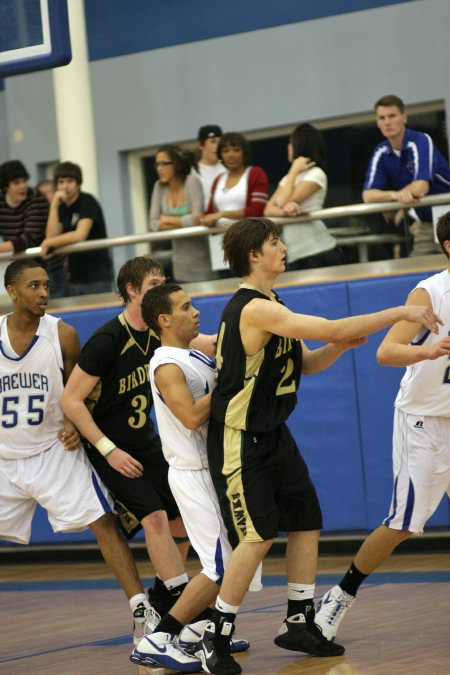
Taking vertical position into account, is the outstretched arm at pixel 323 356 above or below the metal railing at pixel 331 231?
below

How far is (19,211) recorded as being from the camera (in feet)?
31.9

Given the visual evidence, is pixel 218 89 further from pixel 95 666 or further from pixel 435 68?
pixel 95 666

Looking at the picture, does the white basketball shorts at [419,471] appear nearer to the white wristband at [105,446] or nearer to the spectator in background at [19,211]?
the white wristband at [105,446]

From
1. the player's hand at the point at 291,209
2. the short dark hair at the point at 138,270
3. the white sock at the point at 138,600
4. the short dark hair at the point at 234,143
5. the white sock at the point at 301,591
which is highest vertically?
the short dark hair at the point at 234,143

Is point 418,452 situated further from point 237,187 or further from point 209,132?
point 209,132

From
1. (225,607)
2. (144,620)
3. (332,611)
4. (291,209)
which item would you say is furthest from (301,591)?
(291,209)

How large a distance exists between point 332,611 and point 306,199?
371 cm

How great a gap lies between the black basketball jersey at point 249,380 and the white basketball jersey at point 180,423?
0.67 ft

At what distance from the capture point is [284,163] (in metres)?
13.1

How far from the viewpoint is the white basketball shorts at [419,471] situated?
539 cm

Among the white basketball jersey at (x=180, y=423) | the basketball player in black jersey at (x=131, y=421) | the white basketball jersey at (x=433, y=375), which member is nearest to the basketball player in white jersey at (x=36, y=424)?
the basketball player in black jersey at (x=131, y=421)

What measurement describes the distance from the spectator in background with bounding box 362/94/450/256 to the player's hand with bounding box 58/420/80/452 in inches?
117

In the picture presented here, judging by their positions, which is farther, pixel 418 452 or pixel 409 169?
pixel 409 169

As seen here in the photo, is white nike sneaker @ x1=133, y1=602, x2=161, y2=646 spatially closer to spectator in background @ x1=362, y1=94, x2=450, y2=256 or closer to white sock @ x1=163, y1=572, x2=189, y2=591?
white sock @ x1=163, y1=572, x2=189, y2=591
